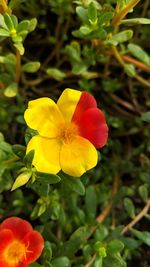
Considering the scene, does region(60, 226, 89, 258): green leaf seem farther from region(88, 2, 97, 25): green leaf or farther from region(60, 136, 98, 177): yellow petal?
region(88, 2, 97, 25): green leaf

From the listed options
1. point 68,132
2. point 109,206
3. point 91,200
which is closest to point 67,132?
point 68,132

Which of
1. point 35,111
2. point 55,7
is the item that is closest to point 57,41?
point 55,7

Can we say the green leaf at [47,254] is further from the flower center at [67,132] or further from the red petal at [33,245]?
the flower center at [67,132]

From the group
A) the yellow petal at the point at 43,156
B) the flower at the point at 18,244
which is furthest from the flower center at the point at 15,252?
the yellow petal at the point at 43,156

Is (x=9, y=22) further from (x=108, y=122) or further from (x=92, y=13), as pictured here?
(x=108, y=122)

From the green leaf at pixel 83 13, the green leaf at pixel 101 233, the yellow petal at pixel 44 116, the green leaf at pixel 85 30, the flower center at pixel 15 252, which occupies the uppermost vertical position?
the green leaf at pixel 83 13
